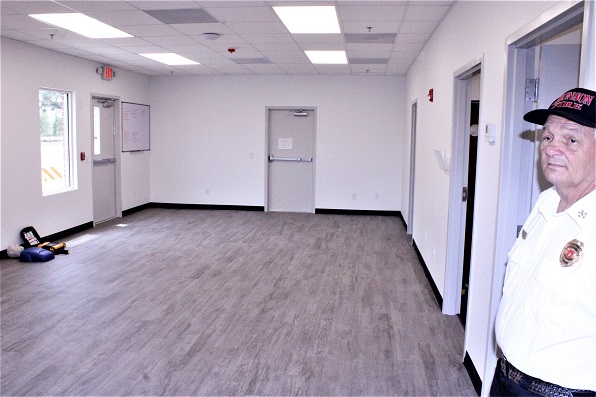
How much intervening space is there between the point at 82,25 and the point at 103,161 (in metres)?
3.16

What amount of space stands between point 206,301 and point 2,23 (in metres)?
3.36

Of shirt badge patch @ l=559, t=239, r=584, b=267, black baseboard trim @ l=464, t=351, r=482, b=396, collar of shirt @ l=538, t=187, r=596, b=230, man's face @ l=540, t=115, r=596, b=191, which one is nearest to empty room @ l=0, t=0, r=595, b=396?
black baseboard trim @ l=464, t=351, r=482, b=396

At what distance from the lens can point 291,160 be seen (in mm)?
9195

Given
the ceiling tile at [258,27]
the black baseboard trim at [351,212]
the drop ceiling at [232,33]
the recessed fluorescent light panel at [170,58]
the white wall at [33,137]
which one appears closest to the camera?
the drop ceiling at [232,33]

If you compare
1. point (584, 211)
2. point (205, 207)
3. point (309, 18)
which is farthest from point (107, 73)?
point (584, 211)

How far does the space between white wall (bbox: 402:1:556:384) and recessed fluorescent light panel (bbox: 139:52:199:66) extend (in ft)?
11.5

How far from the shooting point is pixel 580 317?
4.20 feet

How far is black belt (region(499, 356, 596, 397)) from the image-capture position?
1342mm

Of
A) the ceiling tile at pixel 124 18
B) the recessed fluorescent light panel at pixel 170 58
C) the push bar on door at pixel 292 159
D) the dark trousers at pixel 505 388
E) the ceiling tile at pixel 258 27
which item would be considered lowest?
the dark trousers at pixel 505 388

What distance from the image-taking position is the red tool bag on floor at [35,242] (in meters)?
5.77

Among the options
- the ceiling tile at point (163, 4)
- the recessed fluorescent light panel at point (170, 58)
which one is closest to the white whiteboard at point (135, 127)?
the recessed fluorescent light panel at point (170, 58)

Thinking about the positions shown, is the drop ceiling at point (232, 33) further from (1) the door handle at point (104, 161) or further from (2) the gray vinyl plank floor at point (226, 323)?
(2) the gray vinyl plank floor at point (226, 323)

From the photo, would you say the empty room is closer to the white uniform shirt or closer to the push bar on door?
the push bar on door

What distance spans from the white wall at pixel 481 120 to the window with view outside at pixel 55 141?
4.73m
